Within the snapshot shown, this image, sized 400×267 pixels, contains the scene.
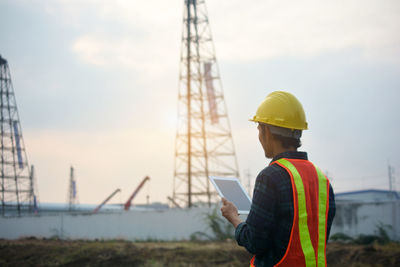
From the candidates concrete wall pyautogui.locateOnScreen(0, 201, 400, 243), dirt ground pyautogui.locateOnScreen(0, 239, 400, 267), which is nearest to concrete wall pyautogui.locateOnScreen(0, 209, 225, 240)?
concrete wall pyautogui.locateOnScreen(0, 201, 400, 243)

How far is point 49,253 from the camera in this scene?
11711 mm

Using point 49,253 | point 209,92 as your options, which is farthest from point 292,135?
point 209,92

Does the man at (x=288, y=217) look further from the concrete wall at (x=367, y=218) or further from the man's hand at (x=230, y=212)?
the concrete wall at (x=367, y=218)

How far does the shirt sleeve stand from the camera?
77.6 inches

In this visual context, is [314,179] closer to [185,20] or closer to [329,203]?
[329,203]

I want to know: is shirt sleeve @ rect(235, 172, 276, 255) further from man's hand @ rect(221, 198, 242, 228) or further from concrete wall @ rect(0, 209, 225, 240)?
concrete wall @ rect(0, 209, 225, 240)

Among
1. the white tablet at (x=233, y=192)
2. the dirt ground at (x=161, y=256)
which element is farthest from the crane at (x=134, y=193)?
the white tablet at (x=233, y=192)

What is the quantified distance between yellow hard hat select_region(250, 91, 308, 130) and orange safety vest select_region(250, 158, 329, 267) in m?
0.24

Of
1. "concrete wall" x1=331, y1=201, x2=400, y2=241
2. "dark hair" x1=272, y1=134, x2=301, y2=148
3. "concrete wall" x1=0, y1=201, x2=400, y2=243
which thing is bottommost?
"concrete wall" x1=0, y1=201, x2=400, y2=243

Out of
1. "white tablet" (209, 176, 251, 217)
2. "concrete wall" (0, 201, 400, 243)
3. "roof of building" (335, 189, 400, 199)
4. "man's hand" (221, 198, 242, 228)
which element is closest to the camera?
"man's hand" (221, 198, 242, 228)

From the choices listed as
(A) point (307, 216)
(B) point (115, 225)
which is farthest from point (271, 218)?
(B) point (115, 225)

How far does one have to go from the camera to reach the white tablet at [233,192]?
2.45 meters

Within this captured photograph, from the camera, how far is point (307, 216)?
1.99m

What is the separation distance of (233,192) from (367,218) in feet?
46.1
